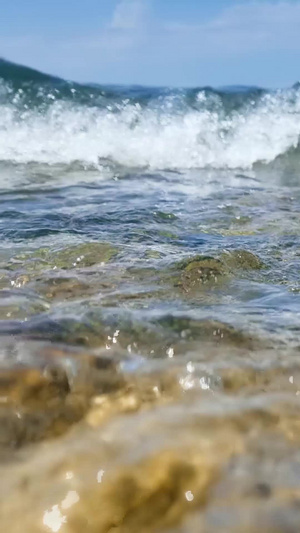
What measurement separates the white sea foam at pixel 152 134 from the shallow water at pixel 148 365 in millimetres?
3641

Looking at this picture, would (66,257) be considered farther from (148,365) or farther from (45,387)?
(45,387)

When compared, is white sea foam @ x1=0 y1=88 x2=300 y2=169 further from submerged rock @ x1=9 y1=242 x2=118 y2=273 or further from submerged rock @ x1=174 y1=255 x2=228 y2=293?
submerged rock @ x1=174 y1=255 x2=228 y2=293

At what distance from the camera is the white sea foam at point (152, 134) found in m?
8.28

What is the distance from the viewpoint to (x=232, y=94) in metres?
11.3

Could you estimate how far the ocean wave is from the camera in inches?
332

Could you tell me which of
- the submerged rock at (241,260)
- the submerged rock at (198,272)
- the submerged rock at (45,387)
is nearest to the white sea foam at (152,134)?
the submerged rock at (241,260)

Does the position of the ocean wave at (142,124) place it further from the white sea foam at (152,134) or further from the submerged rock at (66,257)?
the submerged rock at (66,257)

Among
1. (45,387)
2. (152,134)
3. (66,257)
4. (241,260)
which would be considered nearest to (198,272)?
(241,260)

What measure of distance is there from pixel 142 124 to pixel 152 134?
447mm

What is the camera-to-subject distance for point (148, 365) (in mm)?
1581

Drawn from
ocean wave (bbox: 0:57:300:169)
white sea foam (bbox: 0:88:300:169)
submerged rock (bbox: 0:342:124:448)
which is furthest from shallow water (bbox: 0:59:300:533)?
ocean wave (bbox: 0:57:300:169)

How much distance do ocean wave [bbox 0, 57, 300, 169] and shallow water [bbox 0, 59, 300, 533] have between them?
3838 millimetres

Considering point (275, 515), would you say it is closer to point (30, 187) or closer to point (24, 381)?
point (24, 381)

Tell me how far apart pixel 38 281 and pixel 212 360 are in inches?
43.0
